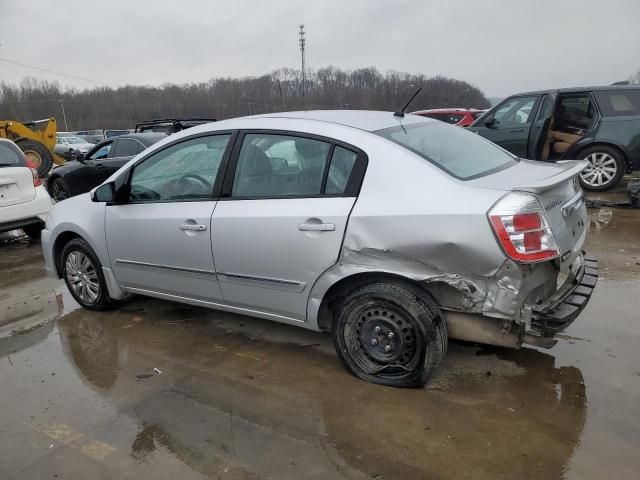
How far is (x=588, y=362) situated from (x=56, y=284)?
5.18 metres

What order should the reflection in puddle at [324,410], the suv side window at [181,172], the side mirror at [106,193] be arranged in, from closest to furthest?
the reflection in puddle at [324,410]
the suv side window at [181,172]
the side mirror at [106,193]

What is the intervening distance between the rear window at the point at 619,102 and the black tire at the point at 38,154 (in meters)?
14.7

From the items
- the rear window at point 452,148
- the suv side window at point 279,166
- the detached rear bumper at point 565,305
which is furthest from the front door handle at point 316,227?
the detached rear bumper at point 565,305

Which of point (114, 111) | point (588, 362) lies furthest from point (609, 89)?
point (114, 111)

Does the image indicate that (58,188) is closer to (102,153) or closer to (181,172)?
(102,153)

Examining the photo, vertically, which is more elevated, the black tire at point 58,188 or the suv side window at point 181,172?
A: the suv side window at point 181,172

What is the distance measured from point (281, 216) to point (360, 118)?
918mm

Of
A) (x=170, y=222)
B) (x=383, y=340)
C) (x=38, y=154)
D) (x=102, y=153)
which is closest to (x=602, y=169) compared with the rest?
(x=383, y=340)

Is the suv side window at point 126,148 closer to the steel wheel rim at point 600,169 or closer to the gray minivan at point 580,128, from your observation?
the gray minivan at point 580,128

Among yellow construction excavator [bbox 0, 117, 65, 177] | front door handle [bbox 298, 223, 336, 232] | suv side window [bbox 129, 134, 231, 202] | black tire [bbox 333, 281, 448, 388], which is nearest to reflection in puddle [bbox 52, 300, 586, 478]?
black tire [bbox 333, 281, 448, 388]

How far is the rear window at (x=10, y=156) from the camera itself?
7191mm

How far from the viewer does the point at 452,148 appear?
339cm

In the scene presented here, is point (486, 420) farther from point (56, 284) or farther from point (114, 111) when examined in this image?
point (114, 111)

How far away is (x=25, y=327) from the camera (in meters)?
4.48
